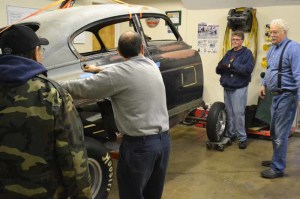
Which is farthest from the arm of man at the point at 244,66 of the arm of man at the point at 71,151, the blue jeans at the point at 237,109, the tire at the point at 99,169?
the arm of man at the point at 71,151

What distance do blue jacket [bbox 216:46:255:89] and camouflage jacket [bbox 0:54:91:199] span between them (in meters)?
3.95

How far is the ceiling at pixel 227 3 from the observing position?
248 inches

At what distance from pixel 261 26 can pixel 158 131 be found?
187 inches

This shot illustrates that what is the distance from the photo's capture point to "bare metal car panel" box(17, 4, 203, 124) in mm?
3176

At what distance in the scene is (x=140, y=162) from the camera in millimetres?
2486

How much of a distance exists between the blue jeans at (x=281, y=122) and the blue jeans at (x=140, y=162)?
80.8 inches

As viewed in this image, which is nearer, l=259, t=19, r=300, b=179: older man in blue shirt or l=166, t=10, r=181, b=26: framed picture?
l=259, t=19, r=300, b=179: older man in blue shirt

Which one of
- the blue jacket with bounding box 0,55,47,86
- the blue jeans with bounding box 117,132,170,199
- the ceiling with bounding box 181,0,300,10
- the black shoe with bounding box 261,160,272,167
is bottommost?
the black shoe with bounding box 261,160,272,167

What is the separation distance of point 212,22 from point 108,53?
4.06m

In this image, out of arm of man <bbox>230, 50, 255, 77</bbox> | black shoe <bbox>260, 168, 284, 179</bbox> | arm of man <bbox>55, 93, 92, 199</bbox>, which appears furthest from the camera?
arm of man <bbox>230, 50, 255, 77</bbox>

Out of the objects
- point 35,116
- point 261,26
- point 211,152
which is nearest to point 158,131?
point 35,116

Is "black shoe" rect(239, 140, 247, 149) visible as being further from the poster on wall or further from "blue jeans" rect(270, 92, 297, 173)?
Answer: the poster on wall

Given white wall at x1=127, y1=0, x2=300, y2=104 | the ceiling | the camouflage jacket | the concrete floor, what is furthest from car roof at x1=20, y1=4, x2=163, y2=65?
white wall at x1=127, y1=0, x2=300, y2=104

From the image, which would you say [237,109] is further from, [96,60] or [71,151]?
[71,151]
